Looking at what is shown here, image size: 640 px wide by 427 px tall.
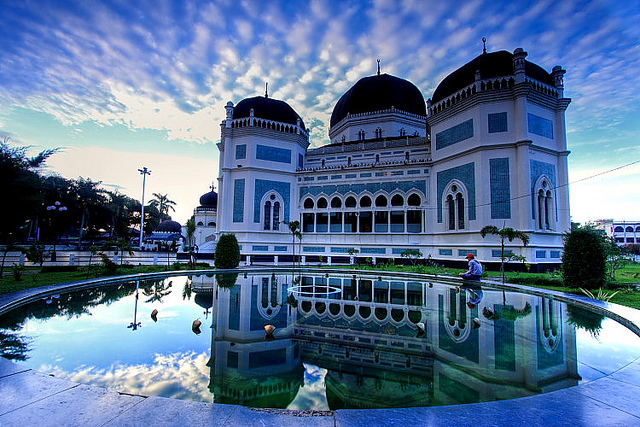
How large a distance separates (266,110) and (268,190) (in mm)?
7382

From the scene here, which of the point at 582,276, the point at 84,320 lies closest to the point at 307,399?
the point at 84,320

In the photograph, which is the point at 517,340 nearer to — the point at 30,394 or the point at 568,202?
the point at 30,394

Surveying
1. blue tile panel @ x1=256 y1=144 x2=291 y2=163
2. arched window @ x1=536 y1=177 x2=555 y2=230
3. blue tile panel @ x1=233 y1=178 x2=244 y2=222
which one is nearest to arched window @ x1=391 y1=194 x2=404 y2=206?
arched window @ x1=536 y1=177 x2=555 y2=230

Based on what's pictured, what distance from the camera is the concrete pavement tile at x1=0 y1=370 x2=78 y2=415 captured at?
289 cm

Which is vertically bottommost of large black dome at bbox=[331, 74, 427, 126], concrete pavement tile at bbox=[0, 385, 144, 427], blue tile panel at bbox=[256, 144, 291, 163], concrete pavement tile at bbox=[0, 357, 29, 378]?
concrete pavement tile at bbox=[0, 357, 29, 378]

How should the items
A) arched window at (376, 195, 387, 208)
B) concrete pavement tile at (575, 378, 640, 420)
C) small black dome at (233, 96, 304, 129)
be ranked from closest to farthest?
1. concrete pavement tile at (575, 378, 640, 420)
2. arched window at (376, 195, 387, 208)
3. small black dome at (233, 96, 304, 129)

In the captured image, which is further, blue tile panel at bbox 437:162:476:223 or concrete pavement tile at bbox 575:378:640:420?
blue tile panel at bbox 437:162:476:223

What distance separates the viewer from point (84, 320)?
6.72 meters

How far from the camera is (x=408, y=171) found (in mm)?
25250

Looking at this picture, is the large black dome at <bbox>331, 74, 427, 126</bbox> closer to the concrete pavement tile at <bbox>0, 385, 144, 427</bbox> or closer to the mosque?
the mosque

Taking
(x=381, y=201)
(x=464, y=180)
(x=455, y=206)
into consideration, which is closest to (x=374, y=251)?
(x=381, y=201)

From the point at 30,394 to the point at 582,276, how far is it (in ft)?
47.2

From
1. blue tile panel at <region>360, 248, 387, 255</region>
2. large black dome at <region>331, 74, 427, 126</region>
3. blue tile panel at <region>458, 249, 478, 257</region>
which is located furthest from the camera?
large black dome at <region>331, 74, 427, 126</region>

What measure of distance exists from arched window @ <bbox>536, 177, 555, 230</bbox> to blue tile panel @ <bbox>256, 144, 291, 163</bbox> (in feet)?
63.5
